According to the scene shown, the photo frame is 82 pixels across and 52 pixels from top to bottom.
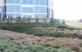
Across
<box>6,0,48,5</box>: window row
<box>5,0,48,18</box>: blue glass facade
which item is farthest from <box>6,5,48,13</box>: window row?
<box>6,0,48,5</box>: window row

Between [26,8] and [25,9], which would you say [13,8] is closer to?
[25,9]

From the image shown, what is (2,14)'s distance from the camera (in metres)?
50.1

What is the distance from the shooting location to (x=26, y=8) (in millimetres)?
50062

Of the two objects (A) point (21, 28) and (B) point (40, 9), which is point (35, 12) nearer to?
(B) point (40, 9)

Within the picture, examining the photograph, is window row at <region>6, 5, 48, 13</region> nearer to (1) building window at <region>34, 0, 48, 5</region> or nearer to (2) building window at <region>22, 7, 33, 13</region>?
(2) building window at <region>22, 7, 33, 13</region>

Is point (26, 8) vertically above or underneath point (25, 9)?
above

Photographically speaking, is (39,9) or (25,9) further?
(39,9)

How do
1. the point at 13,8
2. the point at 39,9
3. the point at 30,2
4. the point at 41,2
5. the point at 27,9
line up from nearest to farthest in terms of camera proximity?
the point at 13,8, the point at 27,9, the point at 30,2, the point at 39,9, the point at 41,2

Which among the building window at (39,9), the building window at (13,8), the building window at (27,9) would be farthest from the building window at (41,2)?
the building window at (13,8)

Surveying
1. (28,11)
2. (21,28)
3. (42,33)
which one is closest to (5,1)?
(28,11)

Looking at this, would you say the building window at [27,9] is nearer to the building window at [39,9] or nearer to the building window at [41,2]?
the building window at [39,9]

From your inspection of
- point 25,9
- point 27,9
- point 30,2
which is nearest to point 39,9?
point 30,2

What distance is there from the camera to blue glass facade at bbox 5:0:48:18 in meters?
49.2

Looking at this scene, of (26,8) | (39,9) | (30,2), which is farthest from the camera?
(39,9)
